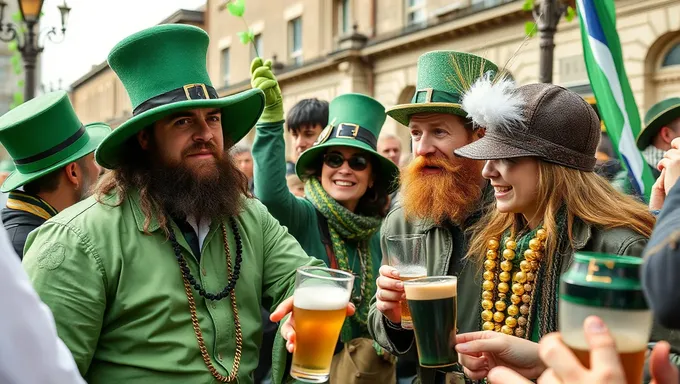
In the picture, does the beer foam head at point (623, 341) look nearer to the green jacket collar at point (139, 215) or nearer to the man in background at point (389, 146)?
the green jacket collar at point (139, 215)

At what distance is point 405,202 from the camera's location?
338 cm

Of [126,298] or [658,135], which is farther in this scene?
[658,135]

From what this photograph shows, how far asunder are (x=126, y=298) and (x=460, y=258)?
1361 mm

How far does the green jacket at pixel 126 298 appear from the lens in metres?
2.44

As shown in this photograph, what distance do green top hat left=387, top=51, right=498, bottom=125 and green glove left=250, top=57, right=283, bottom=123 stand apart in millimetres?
691

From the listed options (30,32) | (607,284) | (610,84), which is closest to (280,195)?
(610,84)

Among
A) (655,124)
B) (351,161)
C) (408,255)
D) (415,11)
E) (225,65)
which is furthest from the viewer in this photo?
(225,65)

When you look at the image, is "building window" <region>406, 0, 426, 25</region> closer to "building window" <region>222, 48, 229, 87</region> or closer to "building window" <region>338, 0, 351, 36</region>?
"building window" <region>338, 0, 351, 36</region>

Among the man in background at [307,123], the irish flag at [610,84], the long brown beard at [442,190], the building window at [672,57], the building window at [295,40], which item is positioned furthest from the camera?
the building window at [295,40]

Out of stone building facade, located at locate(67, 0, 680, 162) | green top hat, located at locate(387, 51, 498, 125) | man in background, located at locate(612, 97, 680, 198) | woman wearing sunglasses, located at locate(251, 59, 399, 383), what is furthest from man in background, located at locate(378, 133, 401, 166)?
green top hat, located at locate(387, 51, 498, 125)

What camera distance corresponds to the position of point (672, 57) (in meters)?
14.6

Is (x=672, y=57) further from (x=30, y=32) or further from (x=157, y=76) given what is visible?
(x=157, y=76)

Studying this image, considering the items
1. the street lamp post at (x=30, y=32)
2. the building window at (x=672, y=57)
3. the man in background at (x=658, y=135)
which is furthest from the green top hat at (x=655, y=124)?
the building window at (x=672, y=57)

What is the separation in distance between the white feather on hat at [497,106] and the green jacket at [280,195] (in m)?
1.60
